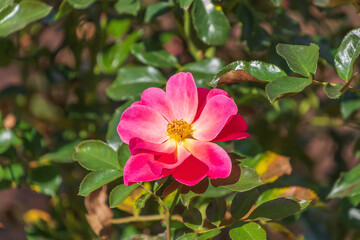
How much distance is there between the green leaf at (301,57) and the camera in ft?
2.14

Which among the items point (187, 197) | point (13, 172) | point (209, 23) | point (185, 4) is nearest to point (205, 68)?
point (209, 23)

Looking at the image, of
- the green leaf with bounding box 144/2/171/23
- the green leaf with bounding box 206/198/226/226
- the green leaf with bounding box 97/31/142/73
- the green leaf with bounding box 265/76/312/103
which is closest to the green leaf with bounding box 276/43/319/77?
the green leaf with bounding box 265/76/312/103

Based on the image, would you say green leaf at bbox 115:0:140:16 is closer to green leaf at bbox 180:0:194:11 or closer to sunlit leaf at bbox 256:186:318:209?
green leaf at bbox 180:0:194:11

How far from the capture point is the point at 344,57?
0.67 m

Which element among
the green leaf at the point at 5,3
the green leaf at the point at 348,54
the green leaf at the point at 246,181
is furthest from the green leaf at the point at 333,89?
the green leaf at the point at 5,3

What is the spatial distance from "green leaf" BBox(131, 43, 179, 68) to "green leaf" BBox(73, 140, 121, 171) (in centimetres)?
25

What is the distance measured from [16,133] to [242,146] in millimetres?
461

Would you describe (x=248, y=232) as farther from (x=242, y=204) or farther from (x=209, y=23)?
(x=209, y=23)

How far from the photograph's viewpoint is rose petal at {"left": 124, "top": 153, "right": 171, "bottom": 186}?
1.99ft

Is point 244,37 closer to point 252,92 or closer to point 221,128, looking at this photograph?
point 252,92

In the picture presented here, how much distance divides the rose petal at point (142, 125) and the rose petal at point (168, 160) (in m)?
0.04

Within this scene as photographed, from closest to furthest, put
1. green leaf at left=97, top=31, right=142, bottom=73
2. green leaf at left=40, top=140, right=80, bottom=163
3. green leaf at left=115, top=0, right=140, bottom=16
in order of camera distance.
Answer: green leaf at left=115, top=0, right=140, bottom=16 < green leaf at left=40, top=140, right=80, bottom=163 < green leaf at left=97, top=31, right=142, bottom=73

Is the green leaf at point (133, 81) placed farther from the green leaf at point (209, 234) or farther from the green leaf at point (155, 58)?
the green leaf at point (209, 234)

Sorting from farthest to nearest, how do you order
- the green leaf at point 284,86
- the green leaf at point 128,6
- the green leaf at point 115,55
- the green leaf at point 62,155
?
the green leaf at point 115,55
the green leaf at point 62,155
the green leaf at point 128,6
the green leaf at point 284,86
